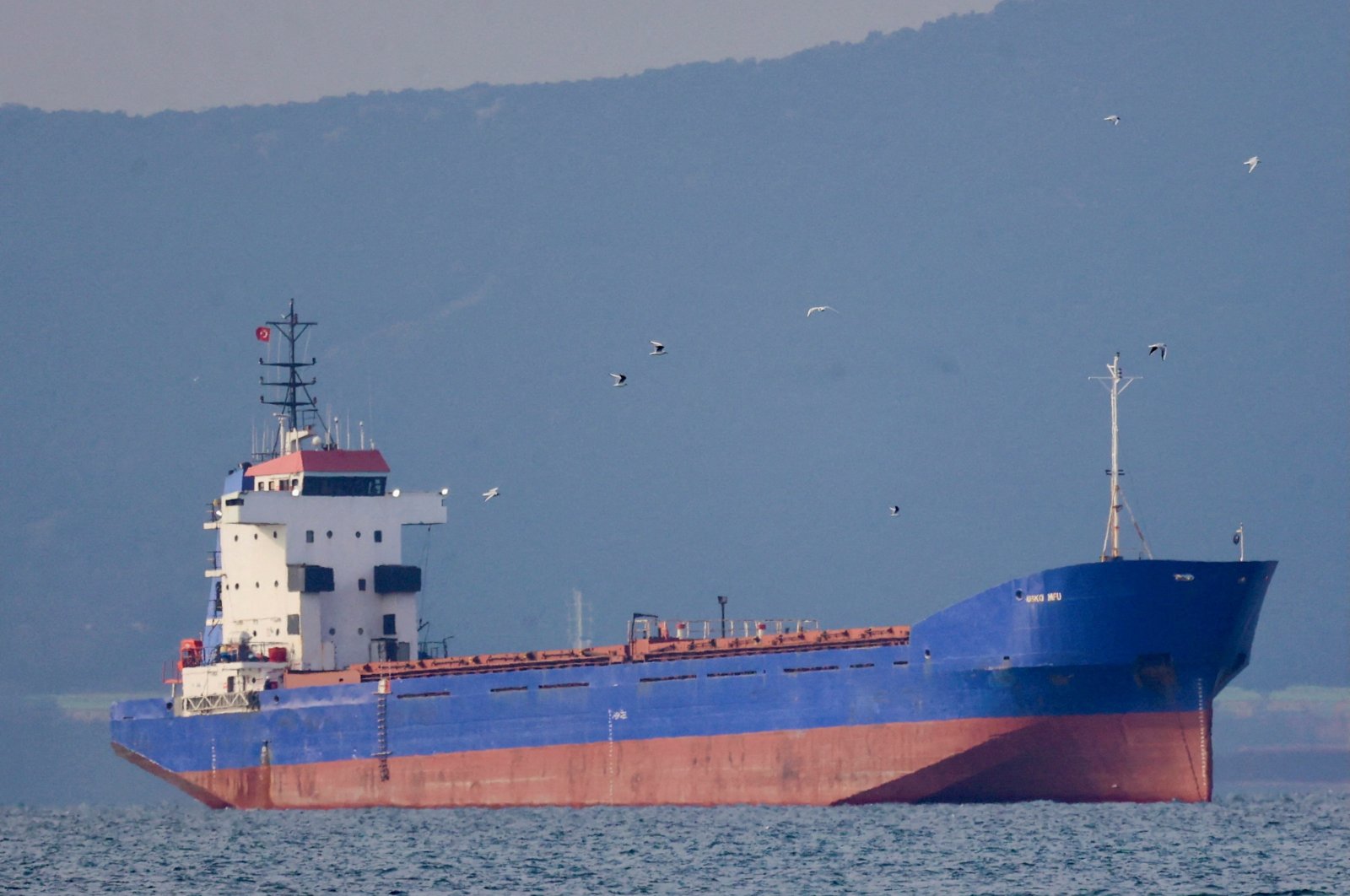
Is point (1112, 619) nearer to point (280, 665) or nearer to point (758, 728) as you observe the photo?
point (758, 728)

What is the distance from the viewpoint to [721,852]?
3947 cm

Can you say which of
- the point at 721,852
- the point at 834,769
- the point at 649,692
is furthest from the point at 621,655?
the point at 721,852

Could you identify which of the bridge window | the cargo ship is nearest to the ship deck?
the cargo ship

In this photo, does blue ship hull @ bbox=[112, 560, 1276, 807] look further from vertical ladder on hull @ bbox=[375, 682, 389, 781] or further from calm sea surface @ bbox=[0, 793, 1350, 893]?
calm sea surface @ bbox=[0, 793, 1350, 893]

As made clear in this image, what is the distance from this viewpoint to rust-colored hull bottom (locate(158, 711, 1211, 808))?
1697 inches

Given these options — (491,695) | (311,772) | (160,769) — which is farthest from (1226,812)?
(160,769)

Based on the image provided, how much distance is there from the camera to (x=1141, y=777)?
142 feet

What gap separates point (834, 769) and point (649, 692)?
4.47 m

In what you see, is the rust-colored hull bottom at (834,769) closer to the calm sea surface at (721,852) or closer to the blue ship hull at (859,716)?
the blue ship hull at (859,716)

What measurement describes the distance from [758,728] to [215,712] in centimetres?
1556

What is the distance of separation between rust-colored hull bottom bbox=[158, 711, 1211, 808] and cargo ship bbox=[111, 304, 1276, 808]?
5 centimetres

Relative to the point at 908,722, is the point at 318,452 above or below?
above

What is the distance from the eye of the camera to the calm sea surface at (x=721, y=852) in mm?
35406

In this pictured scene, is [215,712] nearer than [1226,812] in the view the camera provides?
No
